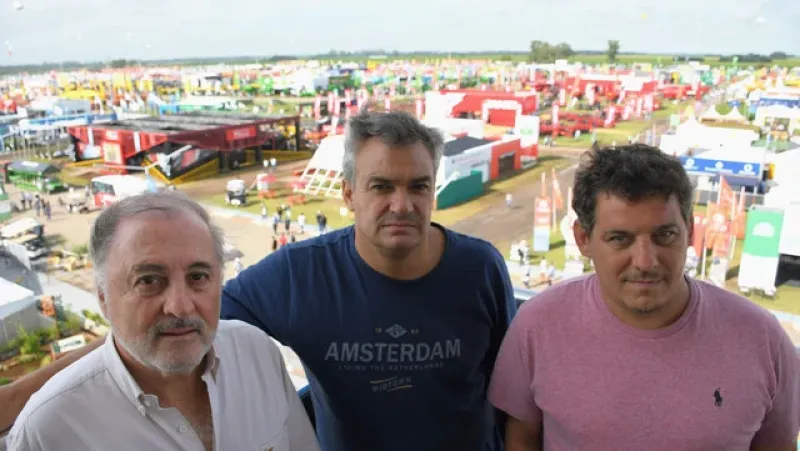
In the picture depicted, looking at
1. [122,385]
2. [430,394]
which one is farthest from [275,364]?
[430,394]

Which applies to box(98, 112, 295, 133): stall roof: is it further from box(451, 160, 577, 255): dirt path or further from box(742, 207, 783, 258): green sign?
box(742, 207, 783, 258): green sign

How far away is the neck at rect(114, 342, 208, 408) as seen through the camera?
185cm

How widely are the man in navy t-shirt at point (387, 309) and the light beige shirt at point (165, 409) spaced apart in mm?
358

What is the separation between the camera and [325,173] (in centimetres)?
2622

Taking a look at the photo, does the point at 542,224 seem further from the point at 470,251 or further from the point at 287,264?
the point at 287,264

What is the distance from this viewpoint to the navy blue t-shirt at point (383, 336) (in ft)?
8.11

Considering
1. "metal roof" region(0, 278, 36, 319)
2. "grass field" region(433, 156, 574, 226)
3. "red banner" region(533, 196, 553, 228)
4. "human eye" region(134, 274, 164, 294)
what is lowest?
"grass field" region(433, 156, 574, 226)

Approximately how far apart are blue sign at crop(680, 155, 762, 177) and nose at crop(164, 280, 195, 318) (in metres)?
22.4

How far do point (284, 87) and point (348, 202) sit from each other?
72.7m

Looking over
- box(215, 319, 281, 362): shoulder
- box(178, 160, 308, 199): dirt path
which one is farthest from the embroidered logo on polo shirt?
box(178, 160, 308, 199): dirt path

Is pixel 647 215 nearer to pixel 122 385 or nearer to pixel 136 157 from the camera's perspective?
pixel 122 385

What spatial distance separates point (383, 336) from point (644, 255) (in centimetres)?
107

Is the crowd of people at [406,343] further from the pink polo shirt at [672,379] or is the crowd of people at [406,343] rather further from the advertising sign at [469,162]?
the advertising sign at [469,162]

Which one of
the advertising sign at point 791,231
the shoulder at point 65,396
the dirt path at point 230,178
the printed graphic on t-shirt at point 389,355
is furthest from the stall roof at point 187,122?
the shoulder at point 65,396
